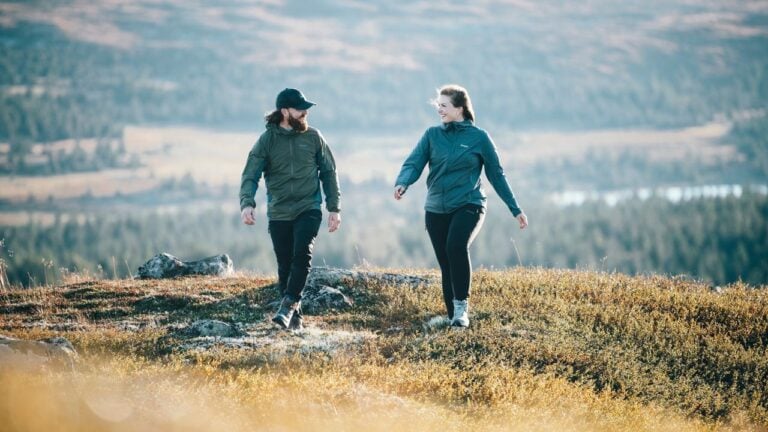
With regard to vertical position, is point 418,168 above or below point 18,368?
above

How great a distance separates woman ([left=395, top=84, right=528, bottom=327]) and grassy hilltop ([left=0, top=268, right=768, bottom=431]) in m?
1.19

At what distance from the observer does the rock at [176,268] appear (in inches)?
748

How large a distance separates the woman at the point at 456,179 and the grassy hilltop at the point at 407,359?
119cm

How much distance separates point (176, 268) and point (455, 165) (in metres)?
8.58

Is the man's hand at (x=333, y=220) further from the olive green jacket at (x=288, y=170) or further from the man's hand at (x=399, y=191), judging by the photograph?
the man's hand at (x=399, y=191)

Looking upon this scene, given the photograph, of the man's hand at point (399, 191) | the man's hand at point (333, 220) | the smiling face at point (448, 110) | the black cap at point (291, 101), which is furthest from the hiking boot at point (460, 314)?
the black cap at point (291, 101)

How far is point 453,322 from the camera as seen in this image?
43.6 ft

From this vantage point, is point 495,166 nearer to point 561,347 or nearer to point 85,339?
point 561,347

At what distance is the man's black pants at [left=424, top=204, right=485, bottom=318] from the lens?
12.8 meters

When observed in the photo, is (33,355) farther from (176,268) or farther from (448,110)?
(176,268)

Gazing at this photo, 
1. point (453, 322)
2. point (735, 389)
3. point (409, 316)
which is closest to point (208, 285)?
point (409, 316)

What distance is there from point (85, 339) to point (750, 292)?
12250mm

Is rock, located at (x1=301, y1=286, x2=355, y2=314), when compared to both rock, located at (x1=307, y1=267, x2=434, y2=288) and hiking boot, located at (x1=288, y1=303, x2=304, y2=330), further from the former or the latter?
hiking boot, located at (x1=288, y1=303, x2=304, y2=330)

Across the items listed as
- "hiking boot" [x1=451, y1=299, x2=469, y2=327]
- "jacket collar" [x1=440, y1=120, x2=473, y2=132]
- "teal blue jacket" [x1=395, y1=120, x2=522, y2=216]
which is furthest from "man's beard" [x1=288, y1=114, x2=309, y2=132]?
"hiking boot" [x1=451, y1=299, x2=469, y2=327]
